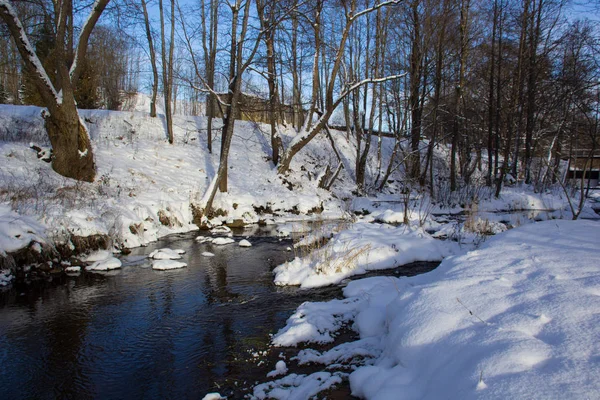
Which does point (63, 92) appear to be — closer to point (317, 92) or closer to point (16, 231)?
point (16, 231)

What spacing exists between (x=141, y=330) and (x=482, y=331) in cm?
389

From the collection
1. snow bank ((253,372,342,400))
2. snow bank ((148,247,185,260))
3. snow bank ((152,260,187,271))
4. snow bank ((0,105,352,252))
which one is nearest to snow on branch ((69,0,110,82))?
snow bank ((0,105,352,252))

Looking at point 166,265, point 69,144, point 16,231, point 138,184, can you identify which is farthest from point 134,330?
point 138,184

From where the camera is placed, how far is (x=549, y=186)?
58.0ft

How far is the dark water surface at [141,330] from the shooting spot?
357 centimetres

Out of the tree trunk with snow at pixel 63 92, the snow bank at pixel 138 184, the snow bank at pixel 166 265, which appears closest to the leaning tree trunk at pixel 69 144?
the tree trunk with snow at pixel 63 92

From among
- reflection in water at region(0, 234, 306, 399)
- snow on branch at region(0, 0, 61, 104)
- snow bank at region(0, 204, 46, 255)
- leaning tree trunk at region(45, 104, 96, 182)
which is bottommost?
reflection in water at region(0, 234, 306, 399)

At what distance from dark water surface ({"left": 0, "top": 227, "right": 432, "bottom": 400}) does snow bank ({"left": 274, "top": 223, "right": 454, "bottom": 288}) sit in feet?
1.49

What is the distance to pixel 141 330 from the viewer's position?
4676 mm

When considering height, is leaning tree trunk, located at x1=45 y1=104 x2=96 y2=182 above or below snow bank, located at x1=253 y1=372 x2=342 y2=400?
above

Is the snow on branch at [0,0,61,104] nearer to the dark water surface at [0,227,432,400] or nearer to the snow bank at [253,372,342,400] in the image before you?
the dark water surface at [0,227,432,400]

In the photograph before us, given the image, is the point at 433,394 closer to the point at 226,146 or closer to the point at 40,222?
the point at 40,222

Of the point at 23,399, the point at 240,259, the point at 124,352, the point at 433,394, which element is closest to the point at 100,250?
the point at 240,259

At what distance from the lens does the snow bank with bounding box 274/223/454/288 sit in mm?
6449
